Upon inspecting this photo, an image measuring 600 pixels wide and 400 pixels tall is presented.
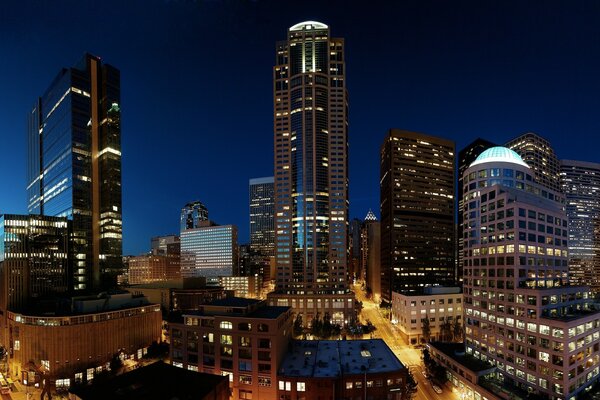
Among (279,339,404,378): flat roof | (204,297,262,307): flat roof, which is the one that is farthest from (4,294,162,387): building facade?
(279,339,404,378): flat roof

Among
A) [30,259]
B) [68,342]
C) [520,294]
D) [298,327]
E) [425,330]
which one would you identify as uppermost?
[30,259]

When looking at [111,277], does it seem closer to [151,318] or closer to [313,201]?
[151,318]

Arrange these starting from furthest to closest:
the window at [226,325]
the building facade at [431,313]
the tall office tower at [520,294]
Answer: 1. the building facade at [431,313]
2. the window at [226,325]
3. the tall office tower at [520,294]

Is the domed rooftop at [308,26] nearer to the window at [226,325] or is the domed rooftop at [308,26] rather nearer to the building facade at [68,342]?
A: the building facade at [68,342]

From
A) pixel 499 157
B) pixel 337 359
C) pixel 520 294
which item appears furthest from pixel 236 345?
pixel 499 157

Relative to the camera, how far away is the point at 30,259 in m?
109

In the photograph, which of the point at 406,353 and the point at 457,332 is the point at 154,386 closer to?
the point at 406,353

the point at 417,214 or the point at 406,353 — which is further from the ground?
the point at 417,214

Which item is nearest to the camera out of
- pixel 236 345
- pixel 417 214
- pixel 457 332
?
pixel 236 345

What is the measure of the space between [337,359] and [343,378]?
9.15 m

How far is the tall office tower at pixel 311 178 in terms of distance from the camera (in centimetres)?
14900

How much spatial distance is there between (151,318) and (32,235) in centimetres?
4767

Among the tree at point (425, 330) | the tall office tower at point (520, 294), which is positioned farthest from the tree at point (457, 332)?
the tall office tower at point (520, 294)

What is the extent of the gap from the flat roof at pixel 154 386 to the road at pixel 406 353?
41.6m
